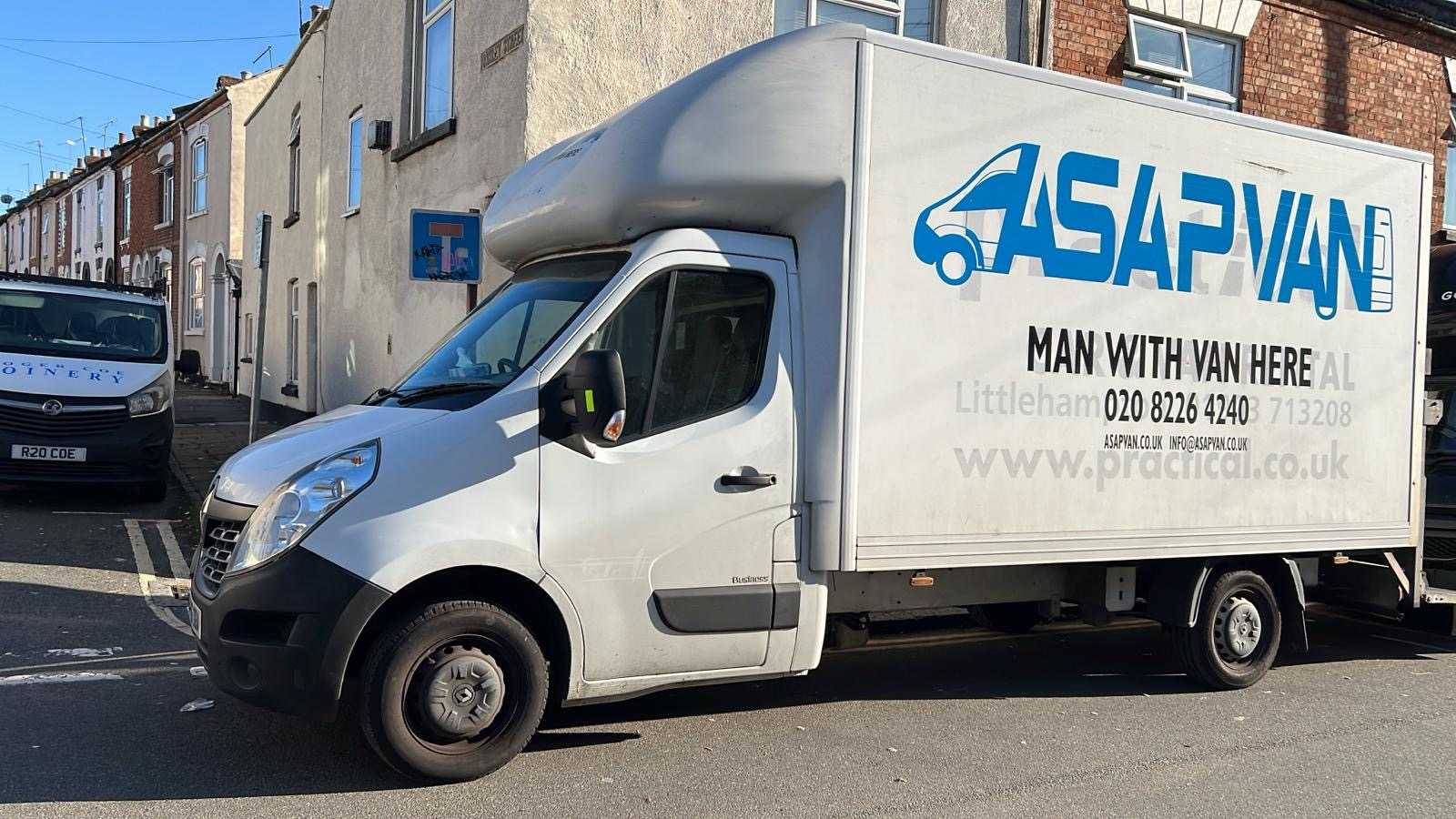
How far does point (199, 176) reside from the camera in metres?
30.5

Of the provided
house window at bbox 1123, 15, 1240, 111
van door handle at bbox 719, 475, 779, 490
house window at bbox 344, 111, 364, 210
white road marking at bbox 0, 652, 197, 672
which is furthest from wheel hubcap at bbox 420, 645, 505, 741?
house window at bbox 344, 111, 364, 210

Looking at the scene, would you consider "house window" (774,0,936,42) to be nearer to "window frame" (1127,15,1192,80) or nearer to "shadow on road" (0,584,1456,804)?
"window frame" (1127,15,1192,80)

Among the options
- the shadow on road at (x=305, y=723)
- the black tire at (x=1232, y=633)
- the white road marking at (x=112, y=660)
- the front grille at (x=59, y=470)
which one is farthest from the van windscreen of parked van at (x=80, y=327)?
the black tire at (x=1232, y=633)

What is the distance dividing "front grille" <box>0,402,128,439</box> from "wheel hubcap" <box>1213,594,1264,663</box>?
9464mm

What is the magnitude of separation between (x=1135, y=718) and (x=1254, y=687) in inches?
45.8

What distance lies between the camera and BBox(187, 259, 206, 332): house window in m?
30.6

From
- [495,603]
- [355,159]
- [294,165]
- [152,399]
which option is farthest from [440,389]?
[294,165]

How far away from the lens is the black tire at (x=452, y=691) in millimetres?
4445

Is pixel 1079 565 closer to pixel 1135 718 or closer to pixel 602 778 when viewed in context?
pixel 1135 718

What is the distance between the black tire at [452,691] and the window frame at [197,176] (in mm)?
28197

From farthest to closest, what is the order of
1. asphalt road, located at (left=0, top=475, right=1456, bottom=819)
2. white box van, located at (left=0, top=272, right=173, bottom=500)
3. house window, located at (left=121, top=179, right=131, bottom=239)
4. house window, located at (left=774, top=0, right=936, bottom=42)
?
house window, located at (left=121, top=179, right=131, bottom=239) → house window, located at (left=774, top=0, right=936, bottom=42) → white box van, located at (left=0, top=272, right=173, bottom=500) → asphalt road, located at (left=0, top=475, right=1456, bottom=819)

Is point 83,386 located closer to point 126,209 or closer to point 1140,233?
point 1140,233

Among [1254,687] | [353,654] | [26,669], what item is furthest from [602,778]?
[1254,687]

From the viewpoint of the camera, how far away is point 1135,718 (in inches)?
237
